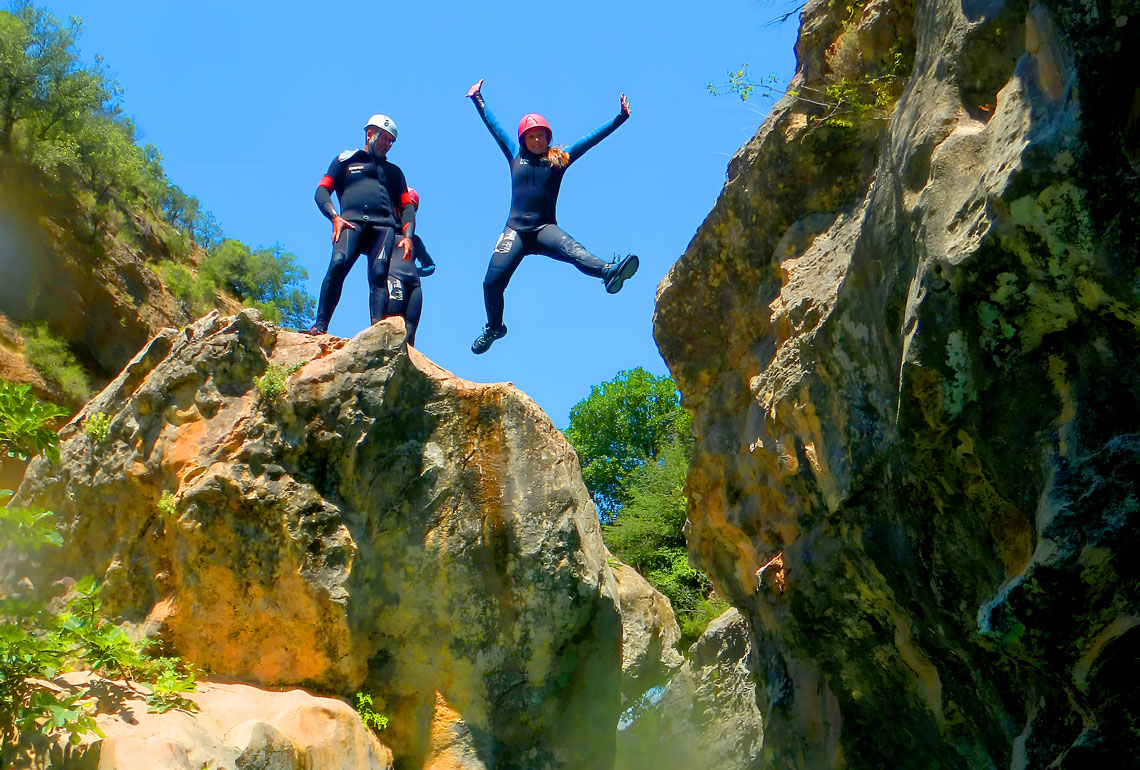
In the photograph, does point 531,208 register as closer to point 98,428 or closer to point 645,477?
point 98,428

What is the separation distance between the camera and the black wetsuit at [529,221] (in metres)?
11.4

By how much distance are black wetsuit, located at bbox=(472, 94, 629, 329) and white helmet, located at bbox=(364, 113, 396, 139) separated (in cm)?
138

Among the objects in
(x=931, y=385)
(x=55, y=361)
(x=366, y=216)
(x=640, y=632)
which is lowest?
(x=931, y=385)

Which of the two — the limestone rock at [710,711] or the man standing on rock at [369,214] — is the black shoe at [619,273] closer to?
the man standing on rock at [369,214]

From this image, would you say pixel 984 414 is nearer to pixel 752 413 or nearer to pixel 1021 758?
pixel 1021 758

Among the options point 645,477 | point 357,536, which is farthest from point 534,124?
point 645,477

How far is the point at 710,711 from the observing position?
14.8 m

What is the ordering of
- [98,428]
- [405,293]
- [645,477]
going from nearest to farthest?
[98,428], [405,293], [645,477]

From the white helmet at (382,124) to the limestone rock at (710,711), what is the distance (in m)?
7.95

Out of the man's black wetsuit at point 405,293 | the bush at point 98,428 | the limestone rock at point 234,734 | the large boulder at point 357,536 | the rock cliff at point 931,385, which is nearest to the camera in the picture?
the rock cliff at point 931,385

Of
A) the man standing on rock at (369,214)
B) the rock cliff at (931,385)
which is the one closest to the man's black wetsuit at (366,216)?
the man standing on rock at (369,214)

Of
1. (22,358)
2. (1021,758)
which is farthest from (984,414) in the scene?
(22,358)

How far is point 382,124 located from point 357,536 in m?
4.92

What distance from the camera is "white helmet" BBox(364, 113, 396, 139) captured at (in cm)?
1175
